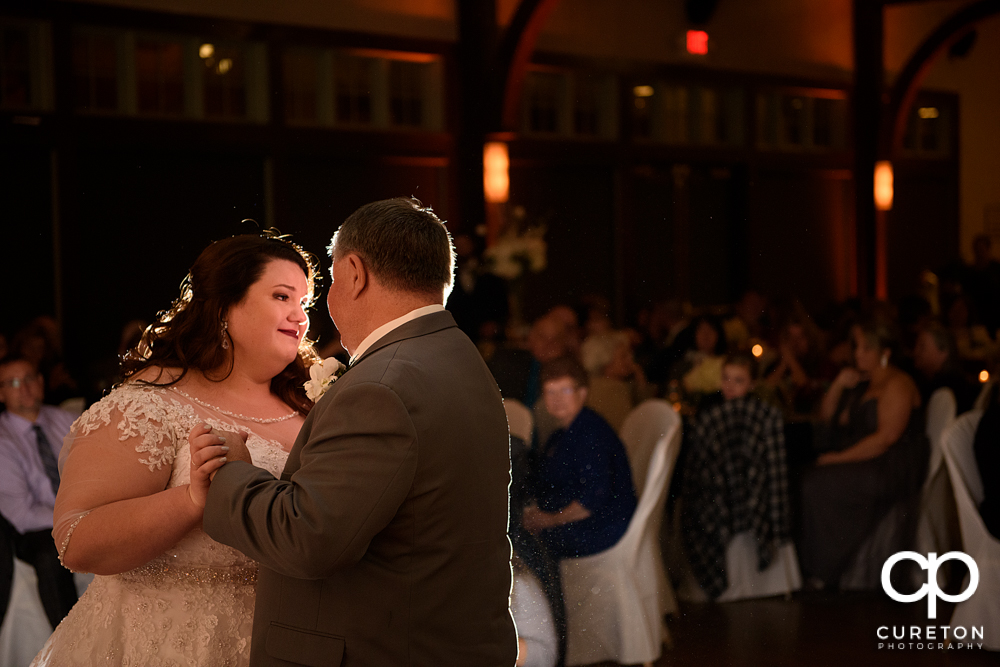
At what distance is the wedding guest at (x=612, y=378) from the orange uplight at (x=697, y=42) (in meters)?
4.68

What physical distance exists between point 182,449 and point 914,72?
866 cm

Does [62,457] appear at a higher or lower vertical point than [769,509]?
higher

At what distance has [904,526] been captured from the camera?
4.09 meters

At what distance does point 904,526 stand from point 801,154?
5887 mm

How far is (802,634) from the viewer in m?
3.74

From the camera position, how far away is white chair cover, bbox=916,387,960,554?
4.03 meters

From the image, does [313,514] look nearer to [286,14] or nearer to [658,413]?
[658,413]

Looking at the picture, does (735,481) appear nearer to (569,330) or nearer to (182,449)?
(569,330)

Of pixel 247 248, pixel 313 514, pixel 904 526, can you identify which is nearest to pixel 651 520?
pixel 904 526

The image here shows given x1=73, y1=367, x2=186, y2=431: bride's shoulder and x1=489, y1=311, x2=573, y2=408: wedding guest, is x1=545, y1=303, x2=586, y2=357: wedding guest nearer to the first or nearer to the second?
x1=489, y1=311, x2=573, y2=408: wedding guest

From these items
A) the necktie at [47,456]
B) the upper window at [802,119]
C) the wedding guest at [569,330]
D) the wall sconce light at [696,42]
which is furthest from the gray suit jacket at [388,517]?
the upper window at [802,119]

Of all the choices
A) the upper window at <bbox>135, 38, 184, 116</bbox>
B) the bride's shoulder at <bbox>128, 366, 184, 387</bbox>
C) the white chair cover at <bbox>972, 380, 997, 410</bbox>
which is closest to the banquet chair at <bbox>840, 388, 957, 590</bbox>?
the white chair cover at <bbox>972, 380, 997, 410</bbox>

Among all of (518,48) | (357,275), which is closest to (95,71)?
(518,48)

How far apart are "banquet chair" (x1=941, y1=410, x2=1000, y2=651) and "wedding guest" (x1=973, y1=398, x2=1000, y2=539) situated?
0.10 feet
